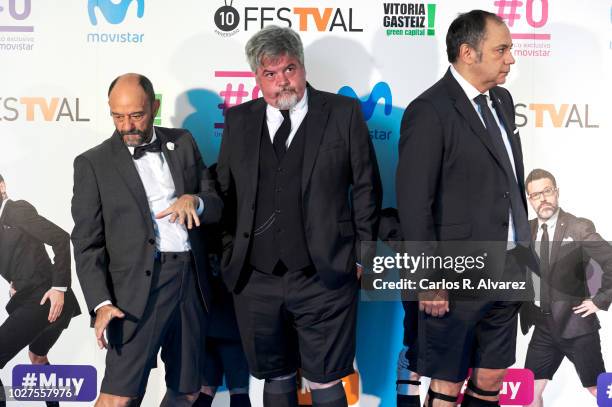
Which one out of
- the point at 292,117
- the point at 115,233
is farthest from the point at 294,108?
the point at 115,233

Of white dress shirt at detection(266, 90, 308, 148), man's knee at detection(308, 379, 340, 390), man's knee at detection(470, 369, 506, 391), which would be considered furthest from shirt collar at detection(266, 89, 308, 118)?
man's knee at detection(470, 369, 506, 391)

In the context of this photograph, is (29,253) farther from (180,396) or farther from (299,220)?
(299,220)

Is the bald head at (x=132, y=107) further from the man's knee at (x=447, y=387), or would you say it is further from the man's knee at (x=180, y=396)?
the man's knee at (x=447, y=387)

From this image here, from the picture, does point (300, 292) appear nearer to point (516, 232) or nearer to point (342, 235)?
point (342, 235)

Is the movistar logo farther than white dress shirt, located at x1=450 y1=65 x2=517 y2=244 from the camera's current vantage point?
Yes

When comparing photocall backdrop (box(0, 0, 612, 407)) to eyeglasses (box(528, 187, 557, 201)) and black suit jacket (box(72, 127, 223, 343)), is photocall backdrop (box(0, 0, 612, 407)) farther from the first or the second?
black suit jacket (box(72, 127, 223, 343))

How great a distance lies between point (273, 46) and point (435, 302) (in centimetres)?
139

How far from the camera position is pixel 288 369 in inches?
147

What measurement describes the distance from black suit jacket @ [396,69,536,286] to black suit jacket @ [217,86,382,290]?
21 cm

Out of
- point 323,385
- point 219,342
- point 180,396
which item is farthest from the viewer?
point 219,342

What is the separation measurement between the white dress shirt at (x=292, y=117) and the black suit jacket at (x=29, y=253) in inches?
56.6

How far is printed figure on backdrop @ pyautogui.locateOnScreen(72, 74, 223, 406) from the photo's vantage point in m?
3.46

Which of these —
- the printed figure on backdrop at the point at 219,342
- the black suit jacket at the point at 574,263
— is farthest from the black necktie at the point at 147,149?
the black suit jacket at the point at 574,263

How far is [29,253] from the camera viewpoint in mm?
4273
